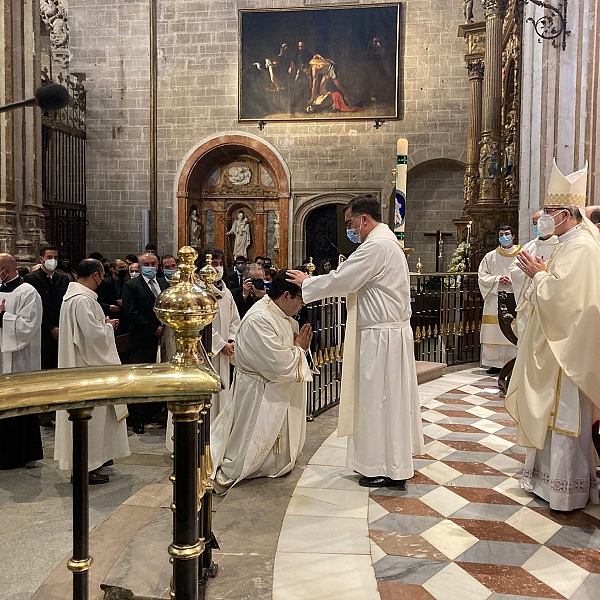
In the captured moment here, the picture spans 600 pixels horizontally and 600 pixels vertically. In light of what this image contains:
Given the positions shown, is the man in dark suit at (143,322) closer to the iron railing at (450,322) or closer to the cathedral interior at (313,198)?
the cathedral interior at (313,198)

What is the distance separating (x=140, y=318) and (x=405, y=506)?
333 cm


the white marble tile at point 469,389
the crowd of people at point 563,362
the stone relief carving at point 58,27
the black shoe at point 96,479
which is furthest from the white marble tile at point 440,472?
the stone relief carving at point 58,27

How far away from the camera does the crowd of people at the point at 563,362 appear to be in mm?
3504

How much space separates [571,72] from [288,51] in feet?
32.9

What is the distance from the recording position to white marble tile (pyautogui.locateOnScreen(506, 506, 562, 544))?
3.24 m

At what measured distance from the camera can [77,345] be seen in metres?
4.42

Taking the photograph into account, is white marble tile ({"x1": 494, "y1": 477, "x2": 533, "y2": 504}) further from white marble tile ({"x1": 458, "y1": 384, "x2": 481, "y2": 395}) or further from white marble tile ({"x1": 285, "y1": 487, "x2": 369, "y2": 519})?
white marble tile ({"x1": 458, "y1": 384, "x2": 481, "y2": 395})

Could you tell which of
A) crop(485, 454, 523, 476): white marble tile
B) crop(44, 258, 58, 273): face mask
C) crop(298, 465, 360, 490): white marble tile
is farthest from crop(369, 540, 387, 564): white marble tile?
crop(44, 258, 58, 273): face mask

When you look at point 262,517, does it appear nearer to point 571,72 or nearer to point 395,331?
point 395,331

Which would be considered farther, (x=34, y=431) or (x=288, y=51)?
(x=288, y=51)

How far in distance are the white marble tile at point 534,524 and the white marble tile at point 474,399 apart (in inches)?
105

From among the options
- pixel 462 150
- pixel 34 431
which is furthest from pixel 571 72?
pixel 462 150

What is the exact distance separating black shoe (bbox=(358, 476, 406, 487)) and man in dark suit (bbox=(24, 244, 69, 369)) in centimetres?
337

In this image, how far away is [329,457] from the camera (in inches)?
174
